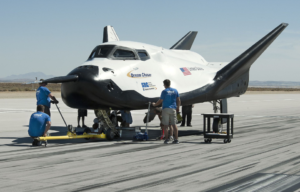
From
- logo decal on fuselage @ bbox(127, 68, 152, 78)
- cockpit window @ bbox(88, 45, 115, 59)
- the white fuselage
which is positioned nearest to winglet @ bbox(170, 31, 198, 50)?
the white fuselage

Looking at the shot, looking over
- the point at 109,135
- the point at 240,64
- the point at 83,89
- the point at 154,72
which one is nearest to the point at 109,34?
the point at 154,72

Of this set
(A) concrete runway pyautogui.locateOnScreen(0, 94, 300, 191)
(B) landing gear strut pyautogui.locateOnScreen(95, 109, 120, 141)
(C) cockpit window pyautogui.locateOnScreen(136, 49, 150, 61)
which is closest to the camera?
(A) concrete runway pyautogui.locateOnScreen(0, 94, 300, 191)

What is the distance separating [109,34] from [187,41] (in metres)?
4.78

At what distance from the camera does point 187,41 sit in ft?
80.1

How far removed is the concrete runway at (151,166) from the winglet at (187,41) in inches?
397

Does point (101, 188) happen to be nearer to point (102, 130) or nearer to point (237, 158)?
point (237, 158)

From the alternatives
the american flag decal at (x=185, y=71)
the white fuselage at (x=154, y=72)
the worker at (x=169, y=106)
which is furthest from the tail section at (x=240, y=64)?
the worker at (x=169, y=106)

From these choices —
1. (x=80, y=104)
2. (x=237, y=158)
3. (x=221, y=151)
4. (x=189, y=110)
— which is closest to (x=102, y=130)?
(x=80, y=104)

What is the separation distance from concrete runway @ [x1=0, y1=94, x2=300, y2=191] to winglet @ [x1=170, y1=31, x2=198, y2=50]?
397 inches

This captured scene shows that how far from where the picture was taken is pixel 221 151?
1228 centimetres

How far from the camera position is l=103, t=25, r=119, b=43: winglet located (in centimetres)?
2288

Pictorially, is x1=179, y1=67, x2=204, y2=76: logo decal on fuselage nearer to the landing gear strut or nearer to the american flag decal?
Answer: the american flag decal

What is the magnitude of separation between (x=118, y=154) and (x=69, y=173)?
2805 mm

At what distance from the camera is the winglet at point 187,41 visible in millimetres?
23984
